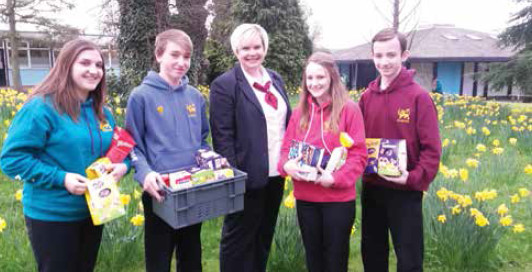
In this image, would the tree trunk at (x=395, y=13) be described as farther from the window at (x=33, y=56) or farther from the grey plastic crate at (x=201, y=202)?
the window at (x=33, y=56)

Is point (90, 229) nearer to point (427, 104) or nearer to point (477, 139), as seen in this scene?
point (427, 104)

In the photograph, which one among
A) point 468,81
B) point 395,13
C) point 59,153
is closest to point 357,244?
point 59,153

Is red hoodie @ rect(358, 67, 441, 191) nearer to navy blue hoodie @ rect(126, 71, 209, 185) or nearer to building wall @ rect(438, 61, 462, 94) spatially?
navy blue hoodie @ rect(126, 71, 209, 185)

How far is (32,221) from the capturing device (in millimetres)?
1997

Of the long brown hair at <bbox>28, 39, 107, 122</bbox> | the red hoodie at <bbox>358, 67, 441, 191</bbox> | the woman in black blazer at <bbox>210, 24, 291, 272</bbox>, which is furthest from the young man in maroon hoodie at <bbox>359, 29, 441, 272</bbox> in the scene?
the long brown hair at <bbox>28, 39, 107, 122</bbox>

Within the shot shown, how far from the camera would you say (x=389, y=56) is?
2348 mm

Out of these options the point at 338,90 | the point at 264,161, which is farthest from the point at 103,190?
the point at 338,90

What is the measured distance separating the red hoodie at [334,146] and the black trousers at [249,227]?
29 centimetres

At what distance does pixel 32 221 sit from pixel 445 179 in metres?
3.59

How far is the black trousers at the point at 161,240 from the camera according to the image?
2.41 m

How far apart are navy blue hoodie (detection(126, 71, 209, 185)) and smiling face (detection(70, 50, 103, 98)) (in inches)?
10.1

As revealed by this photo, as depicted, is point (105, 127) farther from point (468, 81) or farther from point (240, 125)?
point (468, 81)

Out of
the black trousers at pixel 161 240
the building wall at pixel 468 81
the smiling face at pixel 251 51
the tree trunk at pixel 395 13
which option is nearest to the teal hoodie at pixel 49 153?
the black trousers at pixel 161 240

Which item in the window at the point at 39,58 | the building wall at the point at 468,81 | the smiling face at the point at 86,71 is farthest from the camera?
the window at the point at 39,58
